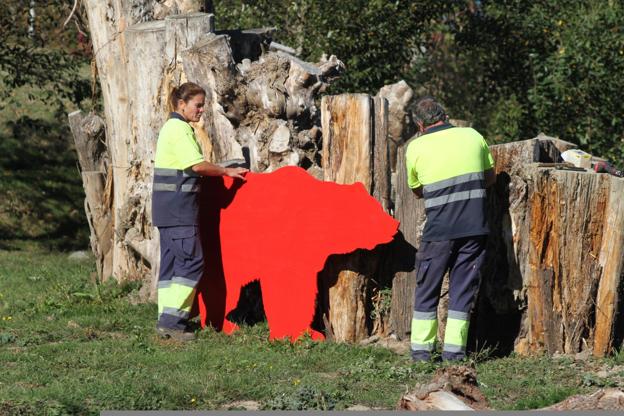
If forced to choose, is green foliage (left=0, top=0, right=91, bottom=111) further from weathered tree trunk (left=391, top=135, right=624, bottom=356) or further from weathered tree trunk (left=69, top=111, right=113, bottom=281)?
weathered tree trunk (left=391, top=135, right=624, bottom=356)

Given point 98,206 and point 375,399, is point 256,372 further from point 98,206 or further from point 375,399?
point 98,206

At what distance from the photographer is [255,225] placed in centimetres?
942

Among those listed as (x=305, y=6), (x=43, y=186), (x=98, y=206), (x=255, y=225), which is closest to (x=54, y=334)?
(x=255, y=225)

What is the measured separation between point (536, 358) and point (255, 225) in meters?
2.43

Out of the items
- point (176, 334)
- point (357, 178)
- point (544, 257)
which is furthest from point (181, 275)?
point (544, 257)

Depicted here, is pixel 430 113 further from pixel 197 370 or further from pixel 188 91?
pixel 197 370

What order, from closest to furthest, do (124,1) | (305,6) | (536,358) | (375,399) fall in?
(375,399), (536,358), (124,1), (305,6)

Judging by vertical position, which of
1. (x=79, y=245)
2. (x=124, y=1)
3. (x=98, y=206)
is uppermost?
(x=124, y=1)

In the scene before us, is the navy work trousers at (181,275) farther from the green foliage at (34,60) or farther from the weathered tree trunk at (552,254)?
the green foliage at (34,60)

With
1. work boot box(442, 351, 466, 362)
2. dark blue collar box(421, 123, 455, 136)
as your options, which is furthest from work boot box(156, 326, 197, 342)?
dark blue collar box(421, 123, 455, 136)

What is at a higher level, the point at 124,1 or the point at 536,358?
the point at 124,1

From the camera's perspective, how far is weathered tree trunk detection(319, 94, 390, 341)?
9.05 m

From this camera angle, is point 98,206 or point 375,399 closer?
point 375,399

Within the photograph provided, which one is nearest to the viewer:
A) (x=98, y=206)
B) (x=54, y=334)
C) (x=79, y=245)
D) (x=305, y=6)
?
(x=54, y=334)
